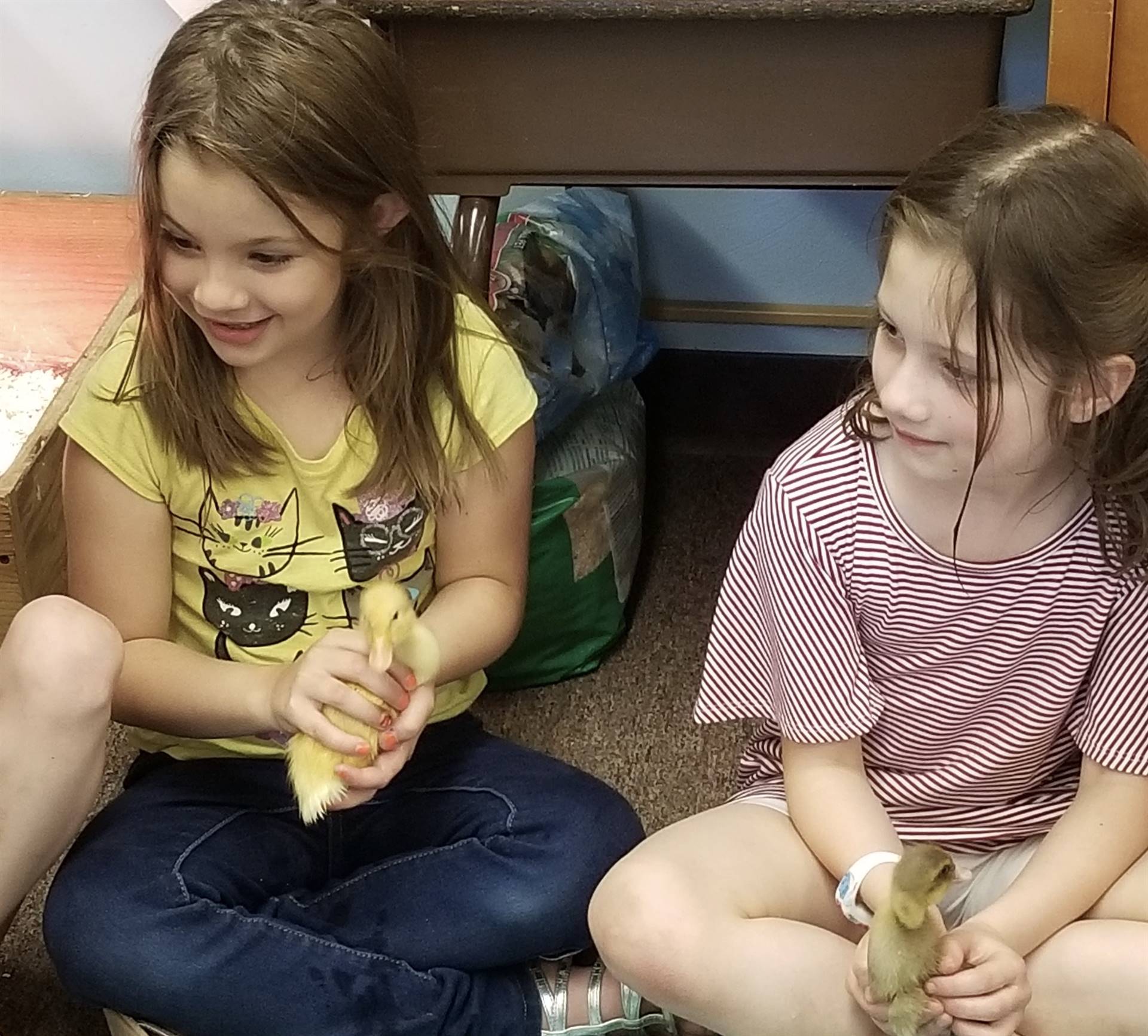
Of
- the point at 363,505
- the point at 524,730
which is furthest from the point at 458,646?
the point at 524,730

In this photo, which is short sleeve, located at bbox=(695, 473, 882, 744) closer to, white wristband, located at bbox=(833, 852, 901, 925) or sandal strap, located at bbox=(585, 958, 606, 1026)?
white wristband, located at bbox=(833, 852, 901, 925)

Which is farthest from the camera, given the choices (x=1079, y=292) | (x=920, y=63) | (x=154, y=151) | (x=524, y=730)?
(x=524, y=730)


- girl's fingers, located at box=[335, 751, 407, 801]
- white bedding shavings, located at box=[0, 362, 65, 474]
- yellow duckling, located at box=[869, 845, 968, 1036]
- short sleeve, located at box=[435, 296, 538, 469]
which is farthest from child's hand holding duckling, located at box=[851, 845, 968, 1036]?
white bedding shavings, located at box=[0, 362, 65, 474]

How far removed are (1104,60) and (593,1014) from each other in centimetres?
73

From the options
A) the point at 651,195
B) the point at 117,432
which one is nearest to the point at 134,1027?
the point at 117,432

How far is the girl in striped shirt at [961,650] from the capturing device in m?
0.88

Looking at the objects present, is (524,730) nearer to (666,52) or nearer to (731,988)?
(731,988)

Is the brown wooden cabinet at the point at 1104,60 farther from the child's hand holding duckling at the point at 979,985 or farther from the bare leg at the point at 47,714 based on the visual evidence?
the bare leg at the point at 47,714

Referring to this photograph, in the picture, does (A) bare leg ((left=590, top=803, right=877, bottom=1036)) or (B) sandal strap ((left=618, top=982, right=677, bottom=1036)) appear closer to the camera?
(A) bare leg ((left=590, top=803, right=877, bottom=1036))

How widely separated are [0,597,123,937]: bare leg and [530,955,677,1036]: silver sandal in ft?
1.18

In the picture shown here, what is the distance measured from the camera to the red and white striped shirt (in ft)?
3.30

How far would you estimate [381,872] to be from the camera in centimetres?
112

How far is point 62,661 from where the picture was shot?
99 cm

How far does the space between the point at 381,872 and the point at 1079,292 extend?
24.5 inches
